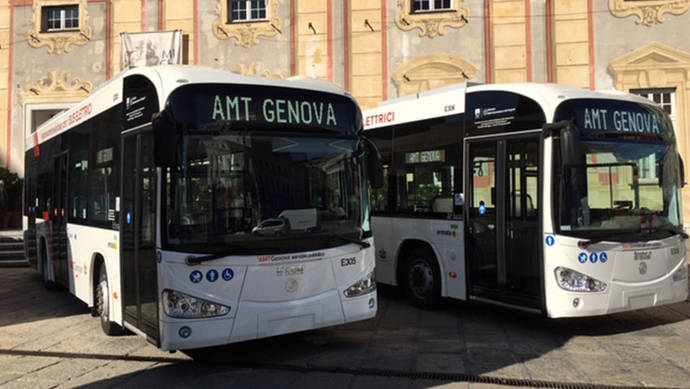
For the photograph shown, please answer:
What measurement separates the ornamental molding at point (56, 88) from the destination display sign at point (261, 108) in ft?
55.6

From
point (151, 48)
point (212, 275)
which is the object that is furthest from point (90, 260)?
point (151, 48)

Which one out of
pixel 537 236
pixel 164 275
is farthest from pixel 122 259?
pixel 537 236

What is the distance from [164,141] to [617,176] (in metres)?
4.64

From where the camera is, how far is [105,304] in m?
6.57

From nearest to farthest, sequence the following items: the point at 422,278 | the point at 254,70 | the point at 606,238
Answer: the point at 606,238 < the point at 422,278 < the point at 254,70

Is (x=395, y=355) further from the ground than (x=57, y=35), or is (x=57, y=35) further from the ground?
(x=57, y=35)

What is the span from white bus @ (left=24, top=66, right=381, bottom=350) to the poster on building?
13.4 meters

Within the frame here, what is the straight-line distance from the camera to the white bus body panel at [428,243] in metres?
7.44

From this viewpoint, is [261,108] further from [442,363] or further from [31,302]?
[31,302]

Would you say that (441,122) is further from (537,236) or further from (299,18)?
(299,18)

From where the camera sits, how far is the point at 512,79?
727 inches

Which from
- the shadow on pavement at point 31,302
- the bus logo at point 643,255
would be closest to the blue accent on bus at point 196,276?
the shadow on pavement at point 31,302

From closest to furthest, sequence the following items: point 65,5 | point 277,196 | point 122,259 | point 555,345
→ 1. point 277,196
2. point 122,259
3. point 555,345
4. point 65,5

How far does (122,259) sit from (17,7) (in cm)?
1874
